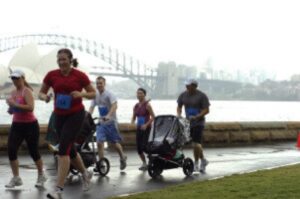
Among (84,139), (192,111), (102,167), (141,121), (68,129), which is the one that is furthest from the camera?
(141,121)

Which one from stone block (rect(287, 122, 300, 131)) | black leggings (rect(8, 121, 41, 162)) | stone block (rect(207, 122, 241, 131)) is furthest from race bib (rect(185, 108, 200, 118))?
stone block (rect(287, 122, 300, 131))

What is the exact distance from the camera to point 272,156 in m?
14.0

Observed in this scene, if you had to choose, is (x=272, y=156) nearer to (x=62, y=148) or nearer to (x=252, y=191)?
(x=252, y=191)

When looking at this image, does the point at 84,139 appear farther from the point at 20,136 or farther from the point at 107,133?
the point at 107,133

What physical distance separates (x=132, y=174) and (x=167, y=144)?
0.78 metres

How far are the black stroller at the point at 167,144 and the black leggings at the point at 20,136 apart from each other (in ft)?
6.93

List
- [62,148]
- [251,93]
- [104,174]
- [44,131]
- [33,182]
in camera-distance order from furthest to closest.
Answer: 1. [251,93]
2. [44,131]
3. [104,174]
4. [33,182]
5. [62,148]

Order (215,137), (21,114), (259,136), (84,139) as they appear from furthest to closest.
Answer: (259,136), (215,137), (84,139), (21,114)

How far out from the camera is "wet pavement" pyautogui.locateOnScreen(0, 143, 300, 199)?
7.83m

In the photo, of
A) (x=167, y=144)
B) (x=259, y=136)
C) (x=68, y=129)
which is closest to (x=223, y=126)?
(x=259, y=136)

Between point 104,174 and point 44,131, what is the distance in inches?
162

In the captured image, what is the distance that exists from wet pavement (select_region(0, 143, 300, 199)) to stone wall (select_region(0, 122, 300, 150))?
3.38ft

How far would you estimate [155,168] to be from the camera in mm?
9734

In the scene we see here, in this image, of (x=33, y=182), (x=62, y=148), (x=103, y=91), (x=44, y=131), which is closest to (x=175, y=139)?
(x=103, y=91)
